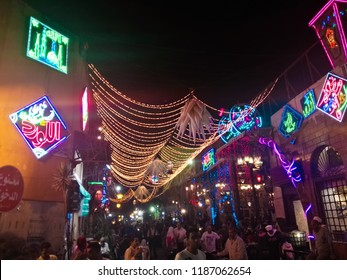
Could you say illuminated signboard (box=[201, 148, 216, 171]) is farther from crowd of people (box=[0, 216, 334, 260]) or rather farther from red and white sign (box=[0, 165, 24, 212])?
red and white sign (box=[0, 165, 24, 212])

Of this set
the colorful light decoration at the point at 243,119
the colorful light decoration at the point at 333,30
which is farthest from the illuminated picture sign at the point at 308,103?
the colorful light decoration at the point at 243,119

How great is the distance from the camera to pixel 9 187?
28.1 ft

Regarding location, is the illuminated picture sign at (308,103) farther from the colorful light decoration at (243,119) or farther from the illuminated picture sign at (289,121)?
the colorful light decoration at (243,119)

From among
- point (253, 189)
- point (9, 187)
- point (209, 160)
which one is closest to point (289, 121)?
point (253, 189)

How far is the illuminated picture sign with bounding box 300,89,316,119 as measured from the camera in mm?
11801

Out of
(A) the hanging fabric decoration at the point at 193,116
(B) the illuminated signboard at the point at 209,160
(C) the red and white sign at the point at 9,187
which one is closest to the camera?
(C) the red and white sign at the point at 9,187

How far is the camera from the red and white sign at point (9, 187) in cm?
838

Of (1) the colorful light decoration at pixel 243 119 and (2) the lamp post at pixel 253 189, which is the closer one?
(1) the colorful light decoration at pixel 243 119

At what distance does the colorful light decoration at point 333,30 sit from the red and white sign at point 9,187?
1115 centimetres

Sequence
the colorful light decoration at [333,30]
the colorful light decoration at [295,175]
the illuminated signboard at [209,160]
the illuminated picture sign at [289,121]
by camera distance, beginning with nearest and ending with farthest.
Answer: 1. the colorful light decoration at [333,30]
2. the colorful light decoration at [295,175]
3. the illuminated picture sign at [289,121]
4. the illuminated signboard at [209,160]

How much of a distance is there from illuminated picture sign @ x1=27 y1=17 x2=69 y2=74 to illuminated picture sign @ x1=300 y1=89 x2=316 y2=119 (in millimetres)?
10958

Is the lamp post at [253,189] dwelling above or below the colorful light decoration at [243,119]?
below

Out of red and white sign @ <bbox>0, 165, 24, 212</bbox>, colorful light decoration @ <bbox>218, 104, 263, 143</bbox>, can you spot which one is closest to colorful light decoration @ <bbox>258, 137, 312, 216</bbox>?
colorful light decoration @ <bbox>218, 104, 263, 143</bbox>

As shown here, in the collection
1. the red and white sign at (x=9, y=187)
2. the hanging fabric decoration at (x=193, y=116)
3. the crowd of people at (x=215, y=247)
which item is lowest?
the crowd of people at (x=215, y=247)
